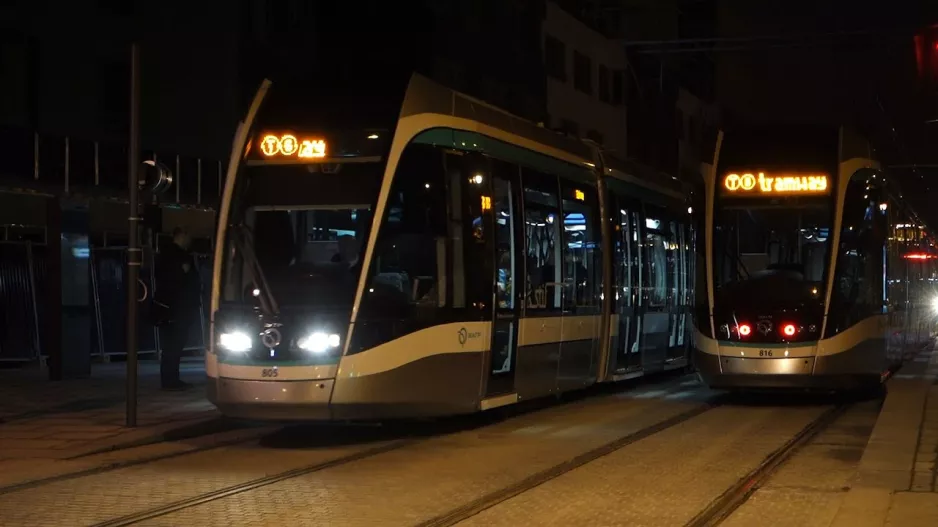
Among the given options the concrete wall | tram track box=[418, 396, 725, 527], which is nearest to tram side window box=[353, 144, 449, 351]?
tram track box=[418, 396, 725, 527]

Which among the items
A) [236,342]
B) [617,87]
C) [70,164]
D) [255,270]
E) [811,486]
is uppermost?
[617,87]

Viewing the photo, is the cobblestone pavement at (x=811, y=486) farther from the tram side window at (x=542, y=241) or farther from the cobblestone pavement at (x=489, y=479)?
the tram side window at (x=542, y=241)

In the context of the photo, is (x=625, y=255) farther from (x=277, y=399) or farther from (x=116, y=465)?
(x=116, y=465)

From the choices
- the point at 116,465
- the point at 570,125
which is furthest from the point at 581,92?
the point at 116,465

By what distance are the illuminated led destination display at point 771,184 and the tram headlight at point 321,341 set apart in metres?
7.33

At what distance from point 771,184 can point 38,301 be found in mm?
13033

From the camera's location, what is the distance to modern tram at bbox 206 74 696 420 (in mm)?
12289

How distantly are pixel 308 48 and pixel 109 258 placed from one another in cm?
1656

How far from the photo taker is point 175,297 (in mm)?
17688

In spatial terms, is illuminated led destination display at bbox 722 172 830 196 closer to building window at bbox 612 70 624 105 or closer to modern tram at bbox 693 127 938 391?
modern tram at bbox 693 127 938 391

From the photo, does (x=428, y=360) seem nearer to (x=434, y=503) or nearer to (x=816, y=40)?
(x=434, y=503)

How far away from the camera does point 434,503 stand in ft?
31.8

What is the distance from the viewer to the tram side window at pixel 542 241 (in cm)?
1493

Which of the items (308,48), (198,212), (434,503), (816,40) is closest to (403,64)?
(308,48)
